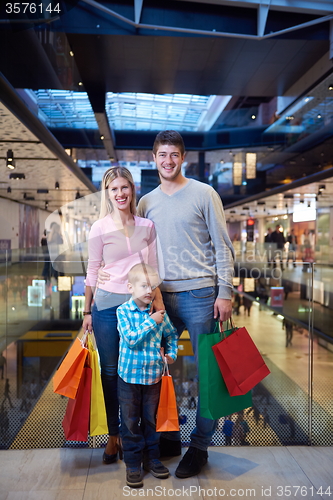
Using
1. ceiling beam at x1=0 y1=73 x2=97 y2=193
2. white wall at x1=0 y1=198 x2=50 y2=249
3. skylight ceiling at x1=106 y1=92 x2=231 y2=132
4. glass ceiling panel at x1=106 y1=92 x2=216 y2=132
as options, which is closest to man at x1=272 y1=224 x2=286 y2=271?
skylight ceiling at x1=106 y1=92 x2=231 y2=132

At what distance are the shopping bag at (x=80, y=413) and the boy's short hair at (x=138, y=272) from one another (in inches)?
17.4

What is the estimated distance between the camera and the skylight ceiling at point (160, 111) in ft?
35.0

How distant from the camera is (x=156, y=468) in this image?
1.73 meters

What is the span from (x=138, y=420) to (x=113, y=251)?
2.29 feet

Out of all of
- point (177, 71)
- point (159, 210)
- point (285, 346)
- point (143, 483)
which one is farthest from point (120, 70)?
point (143, 483)

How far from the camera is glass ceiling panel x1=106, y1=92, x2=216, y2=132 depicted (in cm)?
Answer: 1066

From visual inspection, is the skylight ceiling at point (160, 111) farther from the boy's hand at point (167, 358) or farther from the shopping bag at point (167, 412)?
the shopping bag at point (167, 412)

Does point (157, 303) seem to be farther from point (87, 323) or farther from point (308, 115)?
point (308, 115)

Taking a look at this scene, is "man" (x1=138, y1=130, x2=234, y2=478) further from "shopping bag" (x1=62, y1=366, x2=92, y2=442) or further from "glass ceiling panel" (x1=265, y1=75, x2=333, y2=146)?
"glass ceiling panel" (x1=265, y1=75, x2=333, y2=146)

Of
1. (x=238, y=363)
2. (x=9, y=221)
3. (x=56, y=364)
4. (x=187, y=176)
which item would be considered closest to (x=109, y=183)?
(x=238, y=363)

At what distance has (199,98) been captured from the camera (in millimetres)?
11555

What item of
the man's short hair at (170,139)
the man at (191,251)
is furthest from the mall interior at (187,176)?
the man's short hair at (170,139)

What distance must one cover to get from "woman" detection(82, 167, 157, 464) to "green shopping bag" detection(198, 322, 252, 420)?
1.21 feet

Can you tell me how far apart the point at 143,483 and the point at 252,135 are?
433 inches
